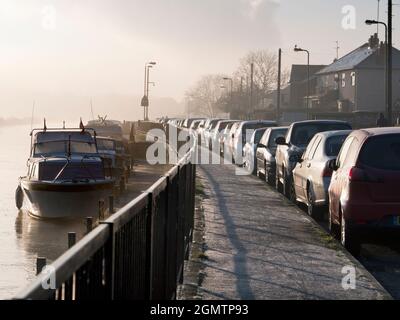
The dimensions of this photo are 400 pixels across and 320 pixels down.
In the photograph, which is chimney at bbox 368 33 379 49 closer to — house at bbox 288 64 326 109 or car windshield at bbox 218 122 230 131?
house at bbox 288 64 326 109

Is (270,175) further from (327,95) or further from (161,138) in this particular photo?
(327,95)

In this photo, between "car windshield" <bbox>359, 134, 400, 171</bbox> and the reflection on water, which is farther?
the reflection on water

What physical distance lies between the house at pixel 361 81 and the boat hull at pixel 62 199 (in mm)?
73810

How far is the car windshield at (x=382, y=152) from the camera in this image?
11.6 m

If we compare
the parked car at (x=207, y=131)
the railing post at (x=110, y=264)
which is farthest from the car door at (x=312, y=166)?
the parked car at (x=207, y=131)

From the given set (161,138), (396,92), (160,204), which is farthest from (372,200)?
(396,92)

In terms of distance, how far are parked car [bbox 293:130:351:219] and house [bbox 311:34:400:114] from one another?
256 feet

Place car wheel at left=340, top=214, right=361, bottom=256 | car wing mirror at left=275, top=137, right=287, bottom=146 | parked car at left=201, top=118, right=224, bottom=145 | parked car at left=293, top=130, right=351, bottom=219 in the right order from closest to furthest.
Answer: car wheel at left=340, top=214, right=361, bottom=256 → parked car at left=293, top=130, right=351, bottom=219 → car wing mirror at left=275, top=137, right=287, bottom=146 → parked car at left=201, top=118, right=224, bottom=145

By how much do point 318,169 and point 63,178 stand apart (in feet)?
31.0

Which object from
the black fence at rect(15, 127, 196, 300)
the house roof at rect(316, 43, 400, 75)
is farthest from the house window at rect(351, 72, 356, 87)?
the black fence at rect(15, 127, 196, 300)

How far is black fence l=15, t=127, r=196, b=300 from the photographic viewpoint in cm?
335

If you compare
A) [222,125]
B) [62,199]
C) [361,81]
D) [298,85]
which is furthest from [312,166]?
[298,85]

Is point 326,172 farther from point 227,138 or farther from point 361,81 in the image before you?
point 361,81

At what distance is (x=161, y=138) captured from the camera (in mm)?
66625
